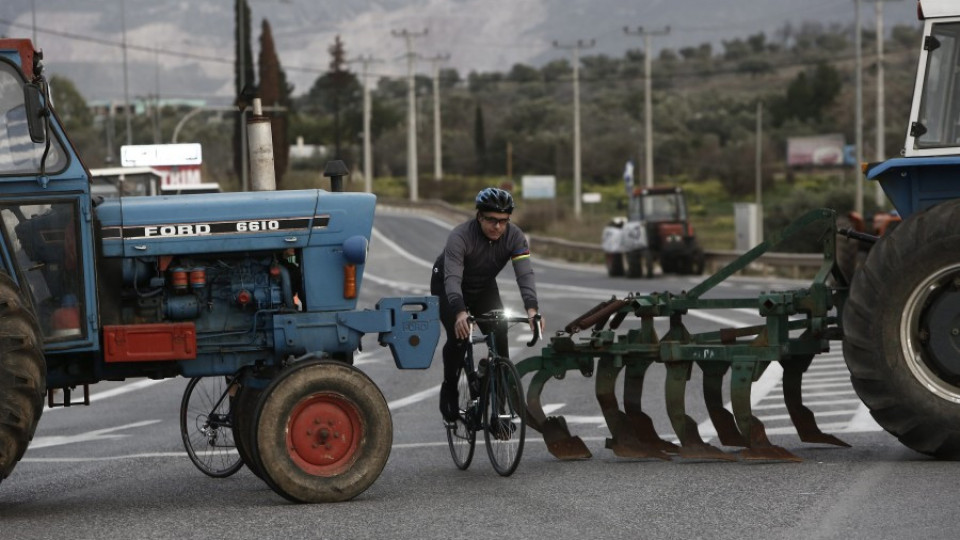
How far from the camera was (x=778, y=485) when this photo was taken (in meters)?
10.8

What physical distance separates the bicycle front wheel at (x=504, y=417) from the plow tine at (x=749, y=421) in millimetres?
1569

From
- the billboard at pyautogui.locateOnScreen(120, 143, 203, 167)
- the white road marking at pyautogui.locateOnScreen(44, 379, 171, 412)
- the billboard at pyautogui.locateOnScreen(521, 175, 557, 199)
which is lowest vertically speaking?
the billboard at pyautogui.locateOnScreen(521, 175, 557, 199)

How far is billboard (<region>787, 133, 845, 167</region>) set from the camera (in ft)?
382

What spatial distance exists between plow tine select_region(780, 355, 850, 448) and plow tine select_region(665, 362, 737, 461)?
2.98ft

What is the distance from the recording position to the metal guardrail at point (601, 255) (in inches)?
1980

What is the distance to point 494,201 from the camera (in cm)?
1211

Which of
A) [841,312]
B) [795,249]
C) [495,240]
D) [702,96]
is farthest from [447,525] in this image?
[702,96]

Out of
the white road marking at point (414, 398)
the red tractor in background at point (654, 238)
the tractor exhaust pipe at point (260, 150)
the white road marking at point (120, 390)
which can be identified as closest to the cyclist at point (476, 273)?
the tractor exhaust pipe at point (260, 150)

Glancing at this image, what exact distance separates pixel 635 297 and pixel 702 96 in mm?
172365

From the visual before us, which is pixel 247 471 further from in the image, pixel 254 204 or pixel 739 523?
pixel 739 523

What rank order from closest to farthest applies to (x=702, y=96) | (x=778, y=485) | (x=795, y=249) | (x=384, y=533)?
(x=384, y=533)
(x=778, y=485)
(x=795, y=249)
(x=702, y=96)

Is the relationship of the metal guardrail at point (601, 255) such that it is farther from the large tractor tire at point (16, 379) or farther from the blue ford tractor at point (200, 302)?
the large tractor tire at point (16, 379)

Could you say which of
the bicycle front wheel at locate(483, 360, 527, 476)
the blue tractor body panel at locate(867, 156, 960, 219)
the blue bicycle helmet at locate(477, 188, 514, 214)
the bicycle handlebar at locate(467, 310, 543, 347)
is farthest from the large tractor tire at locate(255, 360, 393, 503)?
the blue tractor body panel at locate(867, 156, 960, 219)

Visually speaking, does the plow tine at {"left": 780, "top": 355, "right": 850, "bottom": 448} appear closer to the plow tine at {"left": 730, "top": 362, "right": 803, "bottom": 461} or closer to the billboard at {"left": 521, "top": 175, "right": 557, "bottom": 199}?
the plow tine at {"left": 730, "top": 362, "right": 803, "bottom": 461}
